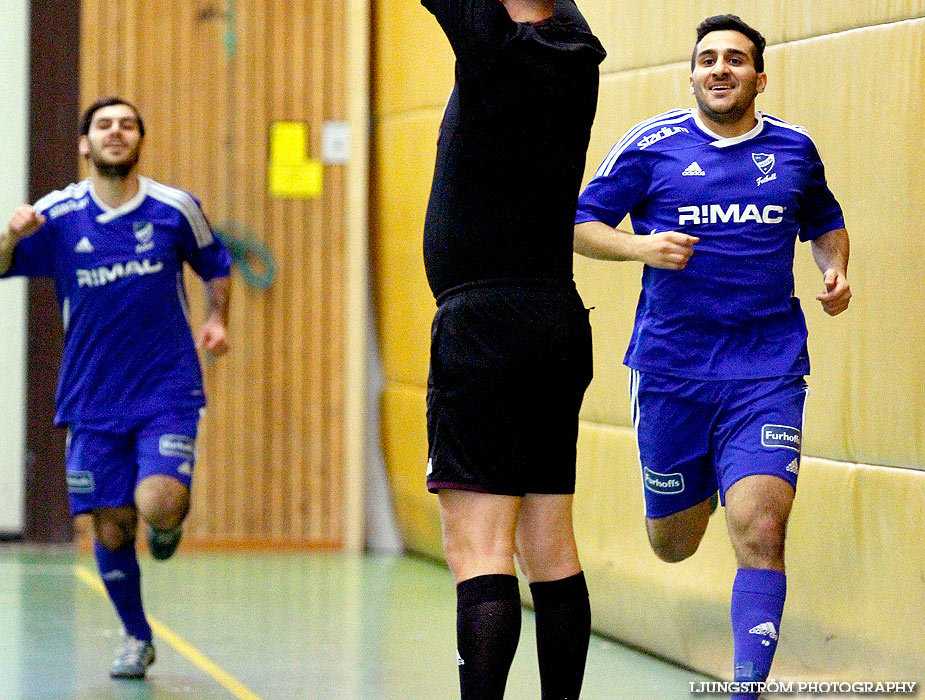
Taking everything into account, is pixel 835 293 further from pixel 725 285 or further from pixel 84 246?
pixel 84 246

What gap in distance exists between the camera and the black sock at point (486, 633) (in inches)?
106

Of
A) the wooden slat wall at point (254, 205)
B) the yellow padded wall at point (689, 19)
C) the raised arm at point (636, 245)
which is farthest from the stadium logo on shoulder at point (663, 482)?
the wooden slat wall at point (254, 205)

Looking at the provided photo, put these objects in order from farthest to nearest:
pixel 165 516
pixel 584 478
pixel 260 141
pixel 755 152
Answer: pixel 260 141, pixel 584 478, pixel 165 516, pixel 755 152

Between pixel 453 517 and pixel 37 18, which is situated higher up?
pixel 37 18

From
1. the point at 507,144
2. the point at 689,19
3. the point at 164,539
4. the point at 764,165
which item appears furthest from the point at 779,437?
the point at 164,539

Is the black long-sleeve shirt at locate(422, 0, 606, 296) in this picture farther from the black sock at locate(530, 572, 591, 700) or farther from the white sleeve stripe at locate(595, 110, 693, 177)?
the white sleeve stripe at locate(595, 110, 693, 177)

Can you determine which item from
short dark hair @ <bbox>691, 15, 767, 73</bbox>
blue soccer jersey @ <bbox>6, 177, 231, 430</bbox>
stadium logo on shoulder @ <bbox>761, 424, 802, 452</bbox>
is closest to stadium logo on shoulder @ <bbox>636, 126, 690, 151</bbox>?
short dark hair @ <bbox>691, 15, 767, 73</bbox>

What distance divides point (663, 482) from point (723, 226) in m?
0.69

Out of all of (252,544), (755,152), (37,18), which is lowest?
(252,544)

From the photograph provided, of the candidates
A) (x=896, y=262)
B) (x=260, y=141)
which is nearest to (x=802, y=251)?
(x=896, y=262)

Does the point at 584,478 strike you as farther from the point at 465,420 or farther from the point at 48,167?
the point at 48,167

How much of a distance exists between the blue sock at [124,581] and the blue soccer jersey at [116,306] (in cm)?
41

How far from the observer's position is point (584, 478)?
5562 millimetres

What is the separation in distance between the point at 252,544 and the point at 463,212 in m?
5.43
